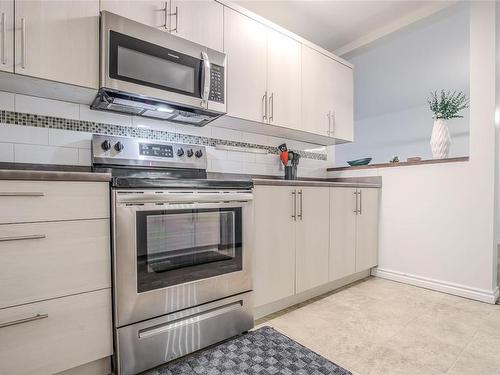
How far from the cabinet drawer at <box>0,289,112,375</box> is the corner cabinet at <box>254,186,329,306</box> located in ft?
2.87

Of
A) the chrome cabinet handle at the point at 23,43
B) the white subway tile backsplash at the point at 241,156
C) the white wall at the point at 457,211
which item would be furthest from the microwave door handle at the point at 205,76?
the white wall at the point at 457,211

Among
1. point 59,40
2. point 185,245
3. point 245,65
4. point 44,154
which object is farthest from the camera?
point 245,65

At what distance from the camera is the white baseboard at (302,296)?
1867mm

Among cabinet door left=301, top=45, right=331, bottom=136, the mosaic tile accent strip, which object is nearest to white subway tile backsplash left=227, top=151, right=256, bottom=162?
the mosaic tile accent strip

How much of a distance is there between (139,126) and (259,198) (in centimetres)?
94

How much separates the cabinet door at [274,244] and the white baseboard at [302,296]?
98 mm

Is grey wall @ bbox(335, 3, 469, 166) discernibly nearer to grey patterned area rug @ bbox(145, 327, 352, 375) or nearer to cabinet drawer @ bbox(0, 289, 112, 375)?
grey patterned area rug @ bbox(145, 327, 352, 375)

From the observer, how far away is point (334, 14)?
97.0 inches

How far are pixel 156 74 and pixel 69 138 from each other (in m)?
0.64

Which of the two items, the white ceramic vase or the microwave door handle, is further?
the white ceramic vase

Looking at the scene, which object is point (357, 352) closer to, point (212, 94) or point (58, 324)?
point (58, 324)

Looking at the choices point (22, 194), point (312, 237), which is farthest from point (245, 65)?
point (22, 194)

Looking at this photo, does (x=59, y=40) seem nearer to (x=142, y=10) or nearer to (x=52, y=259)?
(x=142, y=10)

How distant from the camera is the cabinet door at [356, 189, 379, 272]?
250 cm
